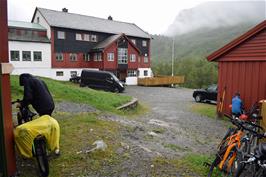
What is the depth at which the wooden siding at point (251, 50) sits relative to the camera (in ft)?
38.1

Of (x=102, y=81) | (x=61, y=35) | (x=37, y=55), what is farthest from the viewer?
(x=61, y=35)

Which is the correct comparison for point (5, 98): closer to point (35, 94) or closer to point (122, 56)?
point (35, 94)

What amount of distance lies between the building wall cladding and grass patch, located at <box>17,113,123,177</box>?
24.0 ft

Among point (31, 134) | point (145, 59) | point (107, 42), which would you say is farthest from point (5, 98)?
point (145, 59)

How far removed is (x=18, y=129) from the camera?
460 centimetres

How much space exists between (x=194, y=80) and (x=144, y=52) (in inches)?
831

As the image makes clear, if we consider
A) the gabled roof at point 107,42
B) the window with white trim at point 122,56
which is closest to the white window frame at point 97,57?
the gabled roof at point 107,42

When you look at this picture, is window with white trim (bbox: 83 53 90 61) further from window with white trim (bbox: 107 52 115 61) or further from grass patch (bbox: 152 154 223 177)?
grass patch (bbox: 152 154 223 177)

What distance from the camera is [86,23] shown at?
39969mm

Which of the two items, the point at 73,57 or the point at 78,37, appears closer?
the point at 73,57

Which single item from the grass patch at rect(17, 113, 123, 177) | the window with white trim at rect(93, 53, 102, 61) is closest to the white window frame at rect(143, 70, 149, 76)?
the window with white trim at rect(93, 53, 102, 61)

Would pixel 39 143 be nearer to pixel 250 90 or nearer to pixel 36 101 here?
pixel 36 101

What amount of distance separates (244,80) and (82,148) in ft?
31.8

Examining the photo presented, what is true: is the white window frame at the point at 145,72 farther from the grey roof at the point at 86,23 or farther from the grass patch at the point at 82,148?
the grass patch at the point at 82,148
